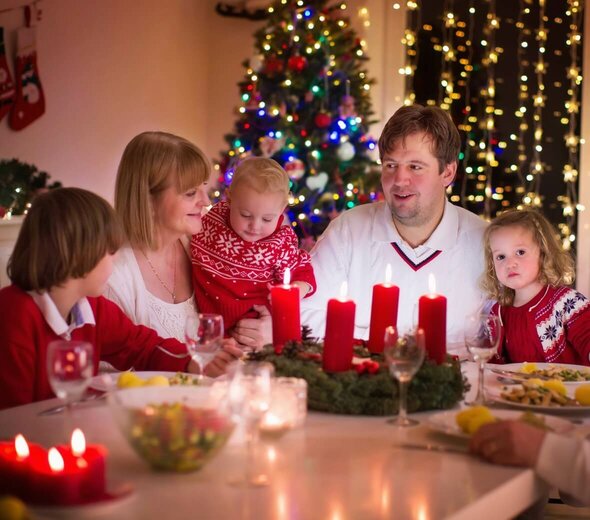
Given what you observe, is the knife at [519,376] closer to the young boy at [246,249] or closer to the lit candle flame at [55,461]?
the young boy at [246,249]

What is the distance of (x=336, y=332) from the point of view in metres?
1.98

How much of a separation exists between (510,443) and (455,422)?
0.75 ft

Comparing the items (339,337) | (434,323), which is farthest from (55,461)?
(434,323)

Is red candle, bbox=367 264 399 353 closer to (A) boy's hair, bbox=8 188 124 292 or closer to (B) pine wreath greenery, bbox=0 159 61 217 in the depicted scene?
(A) boy's hair, bbox=8 188 124 292

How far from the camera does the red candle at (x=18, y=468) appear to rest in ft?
4.39

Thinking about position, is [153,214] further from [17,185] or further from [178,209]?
[17,185]

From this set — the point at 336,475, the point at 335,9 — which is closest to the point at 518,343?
the point at 336,475

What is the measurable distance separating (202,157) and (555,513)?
181 cm

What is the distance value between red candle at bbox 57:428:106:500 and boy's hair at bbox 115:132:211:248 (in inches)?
62.8

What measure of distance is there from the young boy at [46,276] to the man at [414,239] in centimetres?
123

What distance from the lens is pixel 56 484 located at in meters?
1.30

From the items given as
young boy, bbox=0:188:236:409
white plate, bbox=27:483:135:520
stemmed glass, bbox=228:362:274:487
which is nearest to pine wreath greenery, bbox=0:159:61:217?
young boy, bbox=0:188:236:409

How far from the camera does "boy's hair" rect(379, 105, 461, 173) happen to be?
3.29 meters

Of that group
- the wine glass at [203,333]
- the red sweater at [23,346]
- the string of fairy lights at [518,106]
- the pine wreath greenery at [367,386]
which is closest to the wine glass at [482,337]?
the pine wreath greenery at [367,386]
